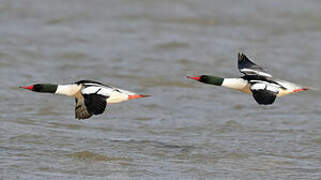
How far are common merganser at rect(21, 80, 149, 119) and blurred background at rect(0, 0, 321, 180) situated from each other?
58 cm

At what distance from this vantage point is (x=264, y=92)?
32.0ft

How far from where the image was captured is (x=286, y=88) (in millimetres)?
10281

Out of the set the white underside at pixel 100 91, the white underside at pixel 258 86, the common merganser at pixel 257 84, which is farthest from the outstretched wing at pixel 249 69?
the white underside at pixel 100 91

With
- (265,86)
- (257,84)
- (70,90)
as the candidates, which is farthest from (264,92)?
(70,90)

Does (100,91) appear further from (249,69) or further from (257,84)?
(249,69)

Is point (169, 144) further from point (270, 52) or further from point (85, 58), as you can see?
point (270, 52)

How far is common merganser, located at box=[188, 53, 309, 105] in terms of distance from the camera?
970 centimetres

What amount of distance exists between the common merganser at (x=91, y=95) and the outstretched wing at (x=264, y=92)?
134 centimetres

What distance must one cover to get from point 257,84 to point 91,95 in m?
1.97

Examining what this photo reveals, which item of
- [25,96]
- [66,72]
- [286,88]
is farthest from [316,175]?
[66,72]

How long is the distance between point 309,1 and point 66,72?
8342 millimetres

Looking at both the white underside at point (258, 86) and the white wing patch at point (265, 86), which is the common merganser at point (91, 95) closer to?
the white underside at point (258, 86)

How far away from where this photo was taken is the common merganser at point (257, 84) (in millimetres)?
A: 9703

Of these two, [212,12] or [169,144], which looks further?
[212,12]
